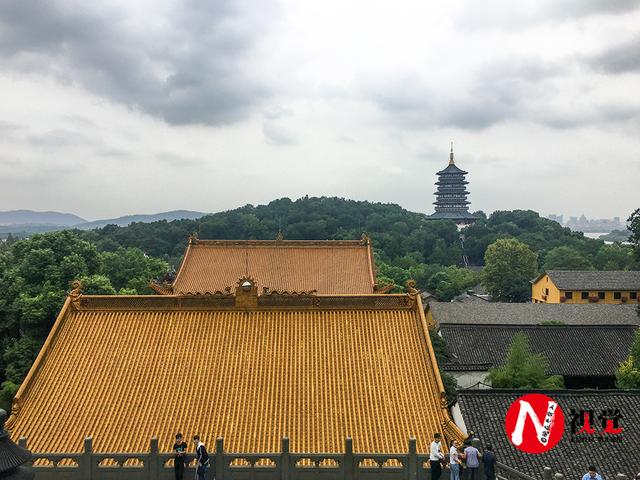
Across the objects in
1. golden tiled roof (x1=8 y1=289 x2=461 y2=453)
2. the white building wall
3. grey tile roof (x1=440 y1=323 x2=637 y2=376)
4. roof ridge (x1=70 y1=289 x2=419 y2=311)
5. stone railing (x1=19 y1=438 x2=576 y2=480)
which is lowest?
the white building wall

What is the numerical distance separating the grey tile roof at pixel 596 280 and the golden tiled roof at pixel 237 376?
47.6 meters

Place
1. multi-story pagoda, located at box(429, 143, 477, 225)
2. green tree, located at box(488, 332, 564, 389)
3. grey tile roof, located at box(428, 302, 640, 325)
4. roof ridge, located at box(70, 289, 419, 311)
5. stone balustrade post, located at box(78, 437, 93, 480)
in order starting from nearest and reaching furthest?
stone balustrade post, located at box(78, 437, 93, 480) < roof ridge, located at box(70, 289, 419, 311) < green tree, located at box(488, 332, 564, 389) < grey tile roof, located at box(428, 302, 640, 325) < multi-story pagoda, located at box(429, 143, 477, 225)

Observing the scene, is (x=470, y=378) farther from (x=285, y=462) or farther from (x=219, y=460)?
(x=219, y=460)

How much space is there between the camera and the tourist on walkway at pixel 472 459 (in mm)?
12383

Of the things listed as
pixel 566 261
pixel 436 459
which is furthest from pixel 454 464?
pixel 566 261

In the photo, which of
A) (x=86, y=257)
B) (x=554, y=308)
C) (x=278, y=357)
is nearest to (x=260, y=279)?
(x=86, y=257)

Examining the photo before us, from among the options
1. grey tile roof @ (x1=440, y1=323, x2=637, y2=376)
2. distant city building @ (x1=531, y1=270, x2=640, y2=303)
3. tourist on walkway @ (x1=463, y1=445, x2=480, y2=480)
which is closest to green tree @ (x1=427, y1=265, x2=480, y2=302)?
distant city building @ (x1=531, y1=270, x2=640, y2=303)

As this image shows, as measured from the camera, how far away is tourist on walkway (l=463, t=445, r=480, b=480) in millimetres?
12383

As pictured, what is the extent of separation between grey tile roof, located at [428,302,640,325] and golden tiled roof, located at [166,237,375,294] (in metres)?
12.5

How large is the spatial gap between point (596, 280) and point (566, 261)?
22.9m

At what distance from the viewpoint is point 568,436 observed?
2005cm

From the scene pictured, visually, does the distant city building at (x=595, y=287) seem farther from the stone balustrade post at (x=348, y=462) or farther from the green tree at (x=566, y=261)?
the stone balustrade post at (x=348, y=462)

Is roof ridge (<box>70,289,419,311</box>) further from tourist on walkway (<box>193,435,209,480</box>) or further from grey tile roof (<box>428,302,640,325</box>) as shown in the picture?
grey tile roof (<box>428,302,640,325</box>)

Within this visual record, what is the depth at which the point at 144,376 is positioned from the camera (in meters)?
16.4
